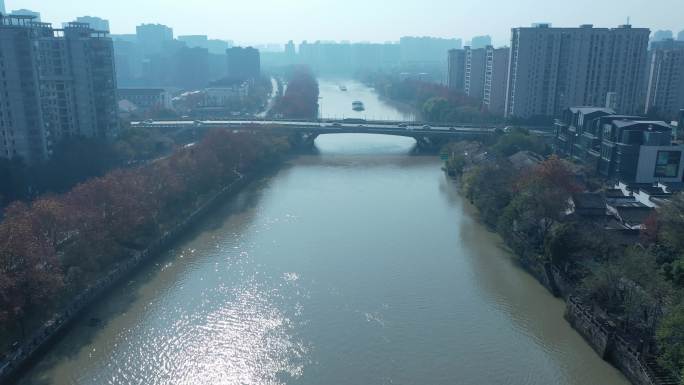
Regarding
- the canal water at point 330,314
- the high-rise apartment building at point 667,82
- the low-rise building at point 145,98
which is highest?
the high-rise apartment building at point 667,82

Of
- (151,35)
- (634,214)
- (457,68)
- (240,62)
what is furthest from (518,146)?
(151,35)

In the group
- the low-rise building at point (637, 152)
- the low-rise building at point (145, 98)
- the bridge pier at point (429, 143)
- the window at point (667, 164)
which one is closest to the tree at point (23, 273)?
the low-rise building at point (637, 152)

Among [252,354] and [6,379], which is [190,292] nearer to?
[252,354]

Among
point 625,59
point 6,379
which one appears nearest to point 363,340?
point 6,379

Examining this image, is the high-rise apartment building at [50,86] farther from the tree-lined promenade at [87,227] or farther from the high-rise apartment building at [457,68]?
the high-rise apartment building at [457,68]

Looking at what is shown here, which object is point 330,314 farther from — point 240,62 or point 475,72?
point 240,62
